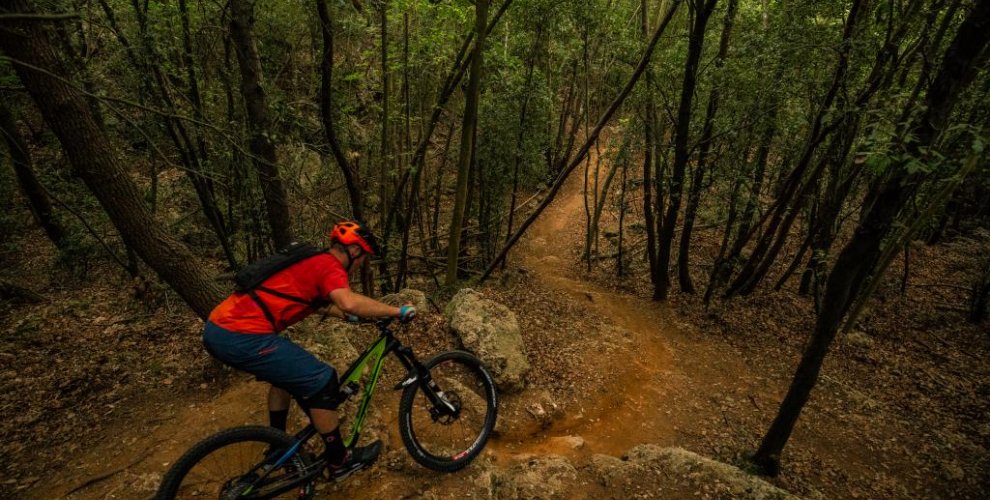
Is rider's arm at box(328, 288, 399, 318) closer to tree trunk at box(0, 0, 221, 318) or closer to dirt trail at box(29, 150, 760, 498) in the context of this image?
dirt trail at box(29, 150, 760, 498)

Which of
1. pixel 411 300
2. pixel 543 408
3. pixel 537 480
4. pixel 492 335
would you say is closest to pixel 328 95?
pixel 411 300

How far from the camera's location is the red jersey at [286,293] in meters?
3.39

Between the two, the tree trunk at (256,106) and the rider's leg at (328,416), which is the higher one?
the tree trunk at (256,106)

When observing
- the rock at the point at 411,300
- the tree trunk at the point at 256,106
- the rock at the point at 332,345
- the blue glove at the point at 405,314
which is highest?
the tree trunk at the point at 256,106

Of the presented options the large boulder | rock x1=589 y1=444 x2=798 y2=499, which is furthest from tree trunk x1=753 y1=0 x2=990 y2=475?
the large boulder

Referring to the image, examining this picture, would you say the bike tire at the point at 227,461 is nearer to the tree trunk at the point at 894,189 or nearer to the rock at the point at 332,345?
the rock at the point at 332,345

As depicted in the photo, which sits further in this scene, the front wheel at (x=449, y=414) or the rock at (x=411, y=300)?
the rock at (x=411, y=300)

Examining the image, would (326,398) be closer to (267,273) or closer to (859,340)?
(267,273)

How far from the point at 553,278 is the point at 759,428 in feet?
29.6

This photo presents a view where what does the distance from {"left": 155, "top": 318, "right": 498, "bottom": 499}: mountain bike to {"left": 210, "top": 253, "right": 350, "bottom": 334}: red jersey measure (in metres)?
0.67

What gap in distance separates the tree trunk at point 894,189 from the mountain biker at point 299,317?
448cm

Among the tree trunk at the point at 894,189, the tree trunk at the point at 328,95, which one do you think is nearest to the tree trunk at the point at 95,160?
the tree trunk at the point at 328,95

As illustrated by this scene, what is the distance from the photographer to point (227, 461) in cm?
351

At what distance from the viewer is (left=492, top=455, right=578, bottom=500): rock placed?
438cm
